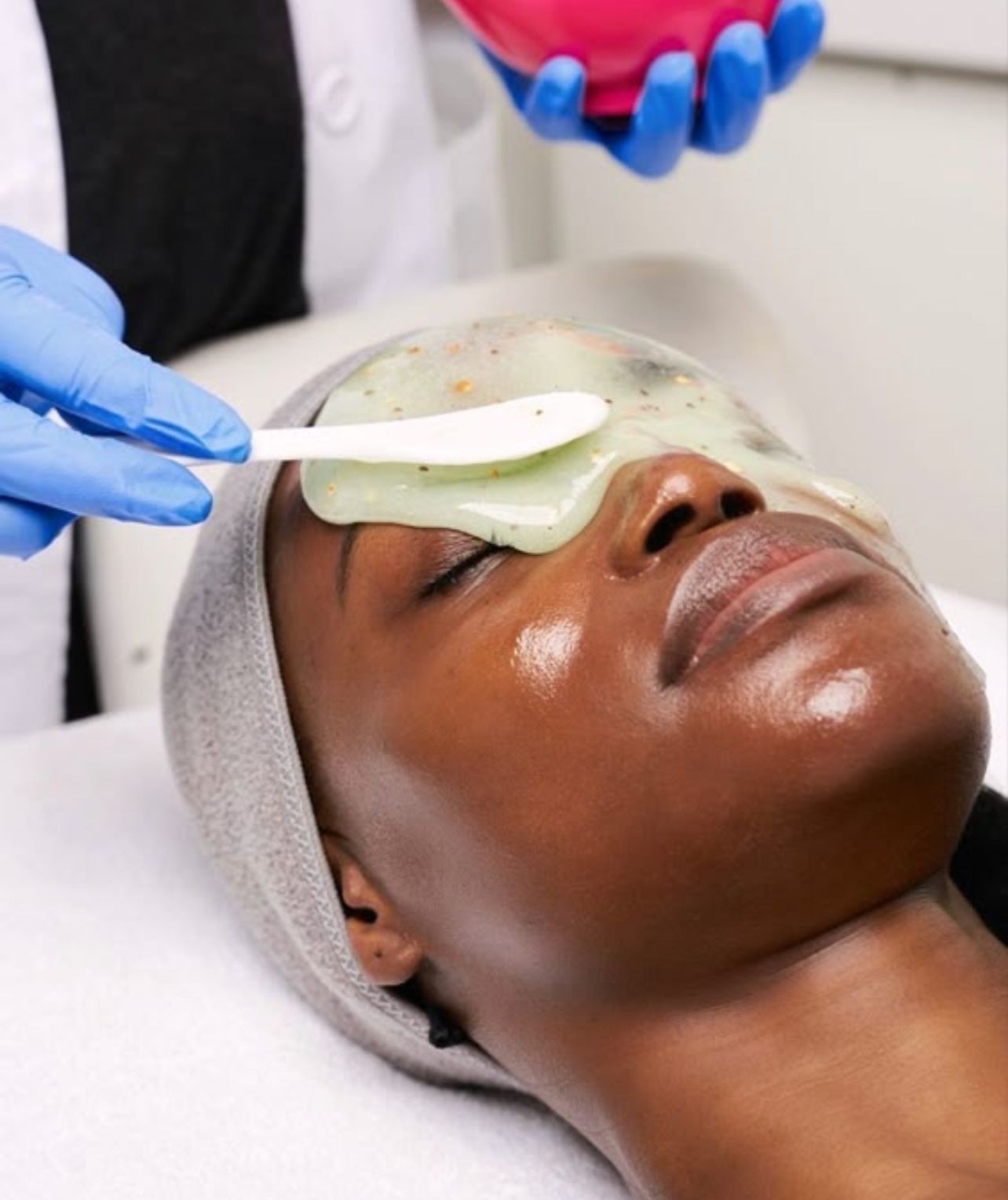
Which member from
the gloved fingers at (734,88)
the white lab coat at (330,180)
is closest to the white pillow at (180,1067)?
the white lab coat at (330,180)

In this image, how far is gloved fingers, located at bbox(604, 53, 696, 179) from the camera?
1348 millimetres

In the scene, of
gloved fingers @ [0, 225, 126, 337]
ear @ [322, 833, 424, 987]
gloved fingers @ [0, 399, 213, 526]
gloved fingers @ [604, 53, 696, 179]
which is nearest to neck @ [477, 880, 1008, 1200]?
ear @ [322, 833, 424, 987]

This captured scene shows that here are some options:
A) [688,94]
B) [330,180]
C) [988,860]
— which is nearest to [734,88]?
[688,94]

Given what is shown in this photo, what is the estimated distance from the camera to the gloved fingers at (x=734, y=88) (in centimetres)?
136

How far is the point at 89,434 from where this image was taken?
107 cm

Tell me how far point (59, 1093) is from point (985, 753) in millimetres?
634

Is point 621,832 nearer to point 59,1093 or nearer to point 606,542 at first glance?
point 606,542

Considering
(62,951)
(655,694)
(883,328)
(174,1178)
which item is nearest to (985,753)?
(655,694)

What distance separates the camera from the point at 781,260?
184 cm

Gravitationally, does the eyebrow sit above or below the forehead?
below

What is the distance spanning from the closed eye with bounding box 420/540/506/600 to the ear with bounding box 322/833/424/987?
0.63 feet

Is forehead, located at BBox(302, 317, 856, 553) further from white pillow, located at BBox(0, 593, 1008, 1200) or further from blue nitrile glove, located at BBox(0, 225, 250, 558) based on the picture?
white pillow, located at BBox(0, 593, 1008, 1200)

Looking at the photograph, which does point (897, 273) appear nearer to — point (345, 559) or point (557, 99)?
point (557, 99)

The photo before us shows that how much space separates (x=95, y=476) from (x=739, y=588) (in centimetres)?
40
